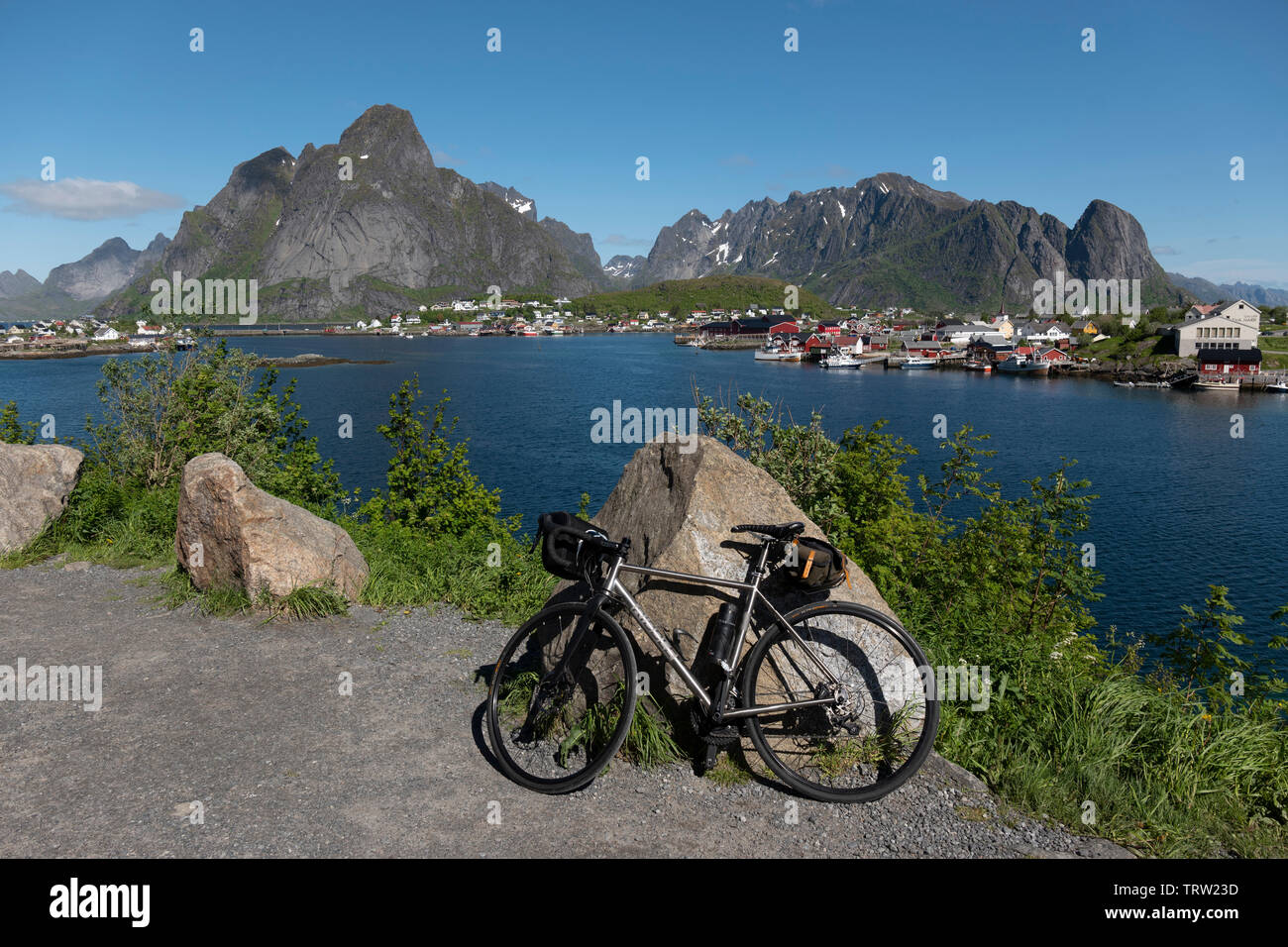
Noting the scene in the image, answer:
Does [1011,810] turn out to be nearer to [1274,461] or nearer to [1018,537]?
[1018,537]

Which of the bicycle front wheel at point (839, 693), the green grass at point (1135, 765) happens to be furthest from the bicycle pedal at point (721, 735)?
the green grass at point (1135, 765)

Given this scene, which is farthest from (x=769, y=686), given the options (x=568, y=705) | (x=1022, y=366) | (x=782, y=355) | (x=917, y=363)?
(x=782, y=355)

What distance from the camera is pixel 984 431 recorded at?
200 feet

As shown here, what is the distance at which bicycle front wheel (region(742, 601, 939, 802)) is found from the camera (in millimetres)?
5445

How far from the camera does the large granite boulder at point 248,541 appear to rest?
915 cm

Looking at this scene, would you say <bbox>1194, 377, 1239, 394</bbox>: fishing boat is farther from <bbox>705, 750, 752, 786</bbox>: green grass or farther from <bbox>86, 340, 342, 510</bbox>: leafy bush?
<bbox>705, 750, 752, 786</bbox>: green grass

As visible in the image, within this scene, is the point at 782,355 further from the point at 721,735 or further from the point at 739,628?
the point at 721,735

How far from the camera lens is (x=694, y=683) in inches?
215

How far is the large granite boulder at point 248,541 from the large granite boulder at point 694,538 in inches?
160

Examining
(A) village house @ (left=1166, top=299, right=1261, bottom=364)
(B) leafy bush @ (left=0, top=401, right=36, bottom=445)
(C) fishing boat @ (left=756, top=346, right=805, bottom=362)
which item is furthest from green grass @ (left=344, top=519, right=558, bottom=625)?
(C) fishing boat @ (left=756, top=346, right=805, bottom=362)

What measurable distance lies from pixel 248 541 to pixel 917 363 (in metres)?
131

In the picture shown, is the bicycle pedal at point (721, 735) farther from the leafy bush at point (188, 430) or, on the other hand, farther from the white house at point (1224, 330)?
the white house at point (1224, 330)
